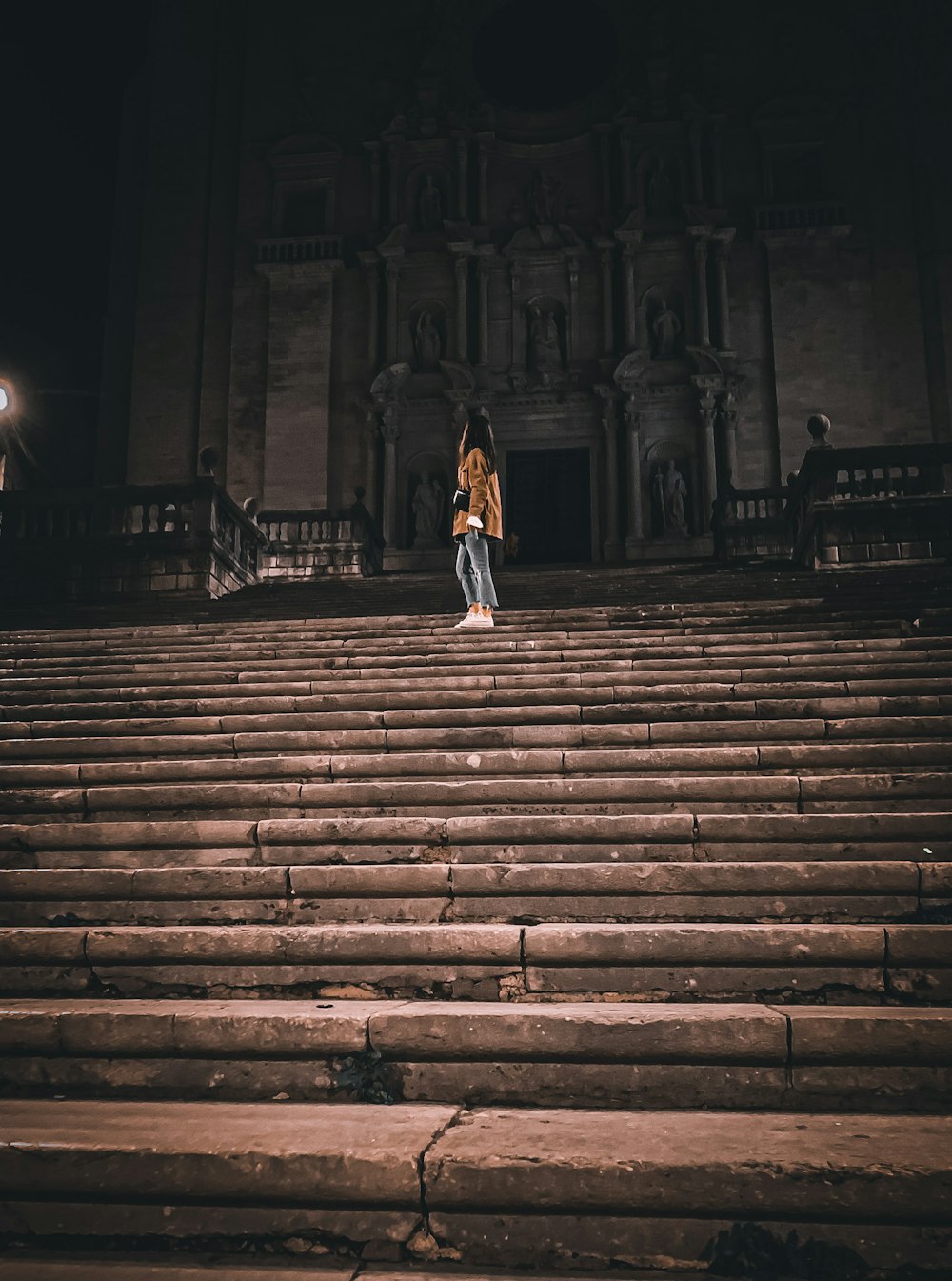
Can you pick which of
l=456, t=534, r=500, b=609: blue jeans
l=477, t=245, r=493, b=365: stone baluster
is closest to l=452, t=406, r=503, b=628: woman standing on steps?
→ l=456, t=534, r=500, b=609: blue jeans

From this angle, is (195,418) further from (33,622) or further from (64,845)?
(64,845)

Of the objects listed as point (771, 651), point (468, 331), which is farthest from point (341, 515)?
point (771, 651)

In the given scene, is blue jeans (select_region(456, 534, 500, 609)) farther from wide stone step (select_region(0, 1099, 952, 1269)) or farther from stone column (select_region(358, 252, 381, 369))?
stone column (select_region(358, 252, 381, 369))

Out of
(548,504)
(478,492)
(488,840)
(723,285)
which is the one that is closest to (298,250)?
(548,504)

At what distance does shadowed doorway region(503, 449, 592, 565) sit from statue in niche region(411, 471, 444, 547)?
1.43 metres

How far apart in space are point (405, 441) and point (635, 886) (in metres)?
17.7

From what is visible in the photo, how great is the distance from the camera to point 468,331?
20.5 m

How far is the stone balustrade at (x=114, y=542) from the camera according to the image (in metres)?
12.2

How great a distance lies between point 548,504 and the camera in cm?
2005

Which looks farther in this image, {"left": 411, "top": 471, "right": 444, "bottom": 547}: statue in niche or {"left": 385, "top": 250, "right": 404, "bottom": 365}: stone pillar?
{"left": 385, "top": 250, "right": 404, "bottom": 365}: stone pillar

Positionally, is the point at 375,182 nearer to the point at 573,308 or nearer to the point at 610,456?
the point at 573,308

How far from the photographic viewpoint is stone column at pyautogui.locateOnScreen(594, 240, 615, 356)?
20.0m

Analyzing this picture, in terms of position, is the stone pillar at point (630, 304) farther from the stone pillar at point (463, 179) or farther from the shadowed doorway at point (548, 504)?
the stone pillar at point (463, 179)

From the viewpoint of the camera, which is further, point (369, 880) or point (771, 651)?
point (771, 651)
